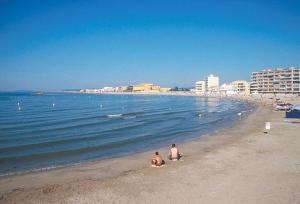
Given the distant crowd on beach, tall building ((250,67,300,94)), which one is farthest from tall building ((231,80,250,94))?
the distant crowd on beach

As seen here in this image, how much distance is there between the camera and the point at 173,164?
60.3 ft

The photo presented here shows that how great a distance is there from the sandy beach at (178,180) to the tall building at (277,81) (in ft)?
429

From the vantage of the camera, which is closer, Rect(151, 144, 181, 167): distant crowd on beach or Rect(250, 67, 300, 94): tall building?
Rect(151, 144, 181, 167): distant crowd on beach

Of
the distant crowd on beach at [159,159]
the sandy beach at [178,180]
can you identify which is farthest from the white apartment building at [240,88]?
the distant crowd on beach at [159,159]

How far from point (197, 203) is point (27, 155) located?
15304 millimetres

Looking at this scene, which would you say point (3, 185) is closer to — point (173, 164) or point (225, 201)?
point (173, 164)

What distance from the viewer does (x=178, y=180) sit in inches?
580

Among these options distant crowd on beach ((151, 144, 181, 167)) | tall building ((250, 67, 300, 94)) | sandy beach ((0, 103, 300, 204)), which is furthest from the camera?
tall building ((250, 67, 300, 94))

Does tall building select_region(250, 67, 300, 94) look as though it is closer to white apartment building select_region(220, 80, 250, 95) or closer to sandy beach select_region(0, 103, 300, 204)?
white apartment building select_region(220, 80, 250, 95)

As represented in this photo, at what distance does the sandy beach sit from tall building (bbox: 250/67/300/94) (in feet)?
429

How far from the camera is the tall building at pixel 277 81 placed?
145m

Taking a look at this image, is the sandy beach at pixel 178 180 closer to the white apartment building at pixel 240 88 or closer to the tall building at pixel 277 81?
the tall building at pixel 277 81

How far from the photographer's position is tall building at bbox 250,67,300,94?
144725 millimetres

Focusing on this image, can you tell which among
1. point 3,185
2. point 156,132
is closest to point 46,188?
point 3,185
